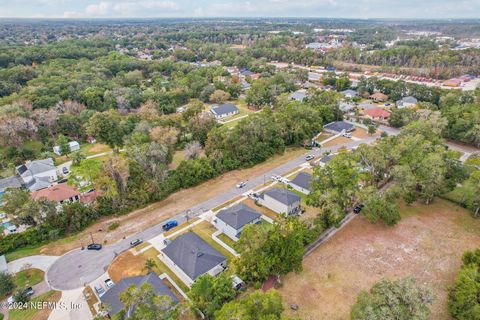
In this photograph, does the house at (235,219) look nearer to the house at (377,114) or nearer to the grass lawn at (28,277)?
the grass lawn at (28,277)

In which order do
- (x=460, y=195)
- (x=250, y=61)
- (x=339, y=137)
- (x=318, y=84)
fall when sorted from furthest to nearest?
(x=250, y=61)
(x=318, y=84)
(x=339, y=137)
(x=460, y=195)

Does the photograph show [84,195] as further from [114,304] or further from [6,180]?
[114,304]

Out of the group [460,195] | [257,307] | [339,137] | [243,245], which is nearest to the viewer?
[257,307]

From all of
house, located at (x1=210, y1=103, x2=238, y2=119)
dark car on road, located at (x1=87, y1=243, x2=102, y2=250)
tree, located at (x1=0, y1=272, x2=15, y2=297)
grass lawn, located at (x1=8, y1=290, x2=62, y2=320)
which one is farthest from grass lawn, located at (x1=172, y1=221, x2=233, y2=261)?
house, located at (x1=210, y1=103, x2=238, y2=119)

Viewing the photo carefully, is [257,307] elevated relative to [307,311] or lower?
elevated

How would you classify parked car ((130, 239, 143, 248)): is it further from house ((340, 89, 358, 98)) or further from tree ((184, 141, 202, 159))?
→ house ((340, 89, 358, 98))

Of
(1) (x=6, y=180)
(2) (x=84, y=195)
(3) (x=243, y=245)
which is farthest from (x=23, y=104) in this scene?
(3) (x=243, y=245)

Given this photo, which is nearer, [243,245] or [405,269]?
[243,245]

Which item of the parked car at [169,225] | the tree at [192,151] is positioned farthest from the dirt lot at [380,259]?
the tree at [192,151]
